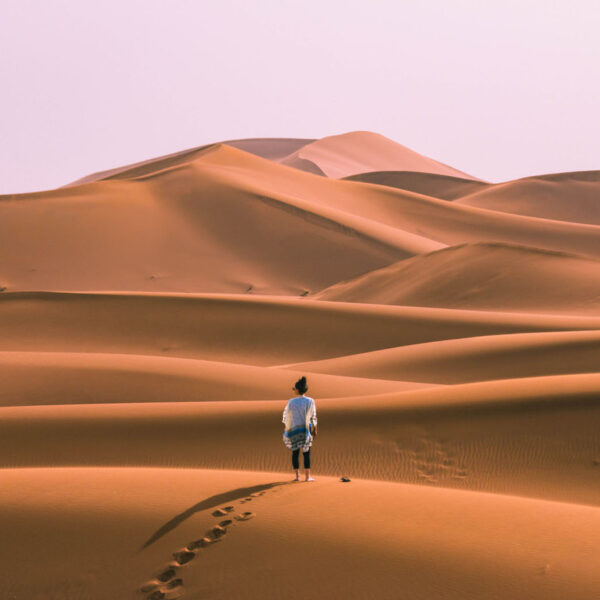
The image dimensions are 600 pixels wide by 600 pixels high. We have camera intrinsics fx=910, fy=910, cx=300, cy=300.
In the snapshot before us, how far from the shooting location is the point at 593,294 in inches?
1303

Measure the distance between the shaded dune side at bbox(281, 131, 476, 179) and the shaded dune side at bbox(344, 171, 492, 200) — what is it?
37.1 m

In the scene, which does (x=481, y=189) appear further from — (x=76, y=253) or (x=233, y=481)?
(x=233, y=481)

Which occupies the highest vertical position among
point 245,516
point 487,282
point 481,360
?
point 487,282

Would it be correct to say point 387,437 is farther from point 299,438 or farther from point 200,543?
point 200,543

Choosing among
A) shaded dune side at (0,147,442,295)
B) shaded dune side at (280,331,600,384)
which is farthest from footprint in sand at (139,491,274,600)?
shaded dune side at (0,147,442,295)

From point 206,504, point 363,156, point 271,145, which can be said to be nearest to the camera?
point 206,504

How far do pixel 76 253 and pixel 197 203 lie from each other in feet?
34.6

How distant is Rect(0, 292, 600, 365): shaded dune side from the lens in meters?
25.3

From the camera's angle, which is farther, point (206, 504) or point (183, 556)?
point (206, 504)

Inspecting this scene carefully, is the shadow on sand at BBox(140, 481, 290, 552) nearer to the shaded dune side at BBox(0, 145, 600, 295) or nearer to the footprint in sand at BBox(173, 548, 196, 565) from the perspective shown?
the footprint in sand at BBox(173, 548, 196, 565)

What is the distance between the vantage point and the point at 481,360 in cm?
1944

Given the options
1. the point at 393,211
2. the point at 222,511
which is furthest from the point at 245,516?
the point at 393,211

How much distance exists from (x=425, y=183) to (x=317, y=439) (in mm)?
94449

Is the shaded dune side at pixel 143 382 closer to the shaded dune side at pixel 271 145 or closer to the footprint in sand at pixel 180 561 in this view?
the footprint in sand at pixel 180 561
